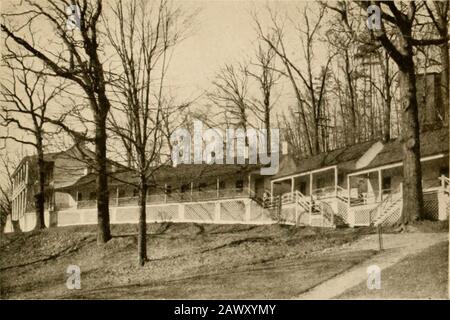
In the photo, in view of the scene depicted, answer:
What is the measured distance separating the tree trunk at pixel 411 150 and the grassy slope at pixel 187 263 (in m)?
1.98

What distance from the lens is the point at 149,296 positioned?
11.6 meters

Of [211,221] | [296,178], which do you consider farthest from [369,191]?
[211,221]

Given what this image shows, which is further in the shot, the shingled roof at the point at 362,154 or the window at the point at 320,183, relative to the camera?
the window at the point at 320,183

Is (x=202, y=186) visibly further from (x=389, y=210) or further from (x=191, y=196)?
(x=389, y=210)

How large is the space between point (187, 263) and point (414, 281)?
6.83m

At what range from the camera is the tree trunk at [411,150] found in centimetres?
1545

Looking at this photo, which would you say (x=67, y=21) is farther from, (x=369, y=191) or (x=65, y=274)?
(x=369, y=191)

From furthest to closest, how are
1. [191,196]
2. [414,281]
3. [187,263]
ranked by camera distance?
[191,196] → [187,263] → [414,281]

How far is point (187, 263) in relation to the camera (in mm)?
15203

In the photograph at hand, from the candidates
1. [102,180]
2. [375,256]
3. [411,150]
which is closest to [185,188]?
[102,180]

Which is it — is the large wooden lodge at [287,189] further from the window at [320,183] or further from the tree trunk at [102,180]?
the tree trunk at [102,180]

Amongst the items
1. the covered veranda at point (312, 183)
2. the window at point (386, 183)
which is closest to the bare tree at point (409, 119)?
the window at point (386, 183)

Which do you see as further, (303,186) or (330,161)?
(303,186)

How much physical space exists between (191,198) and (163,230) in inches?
196
